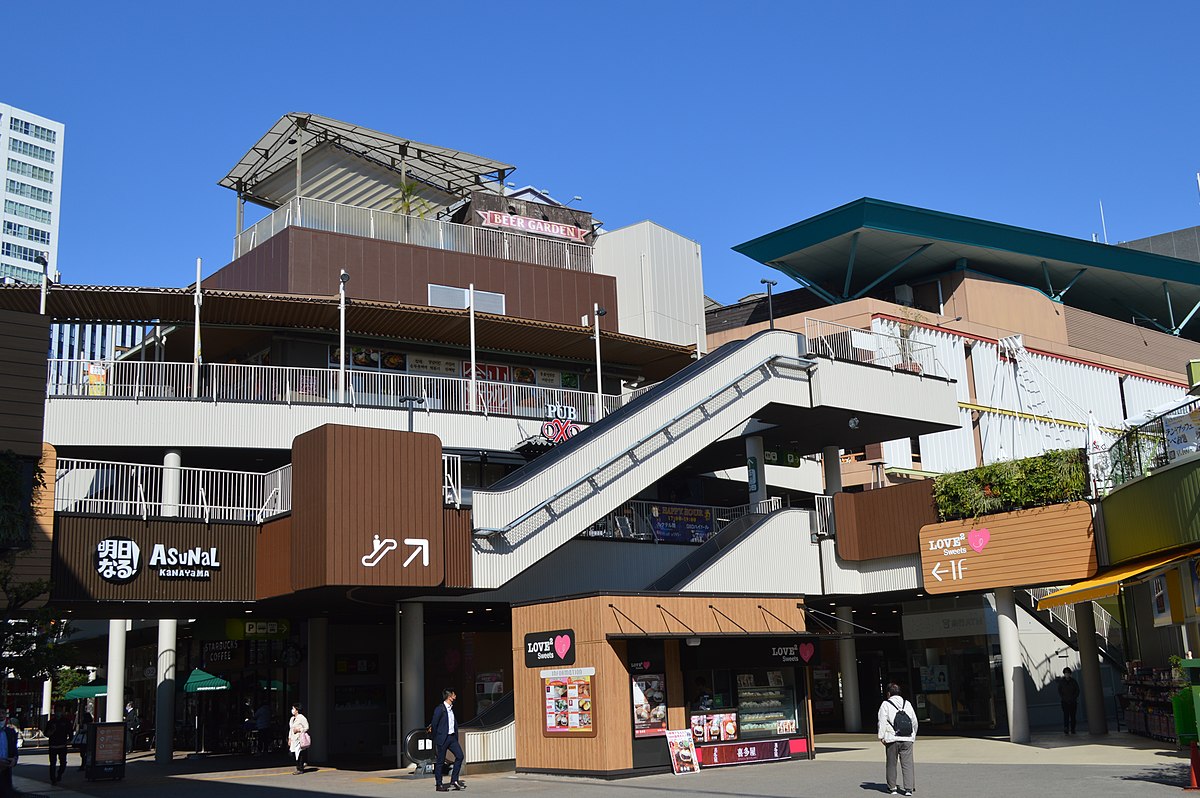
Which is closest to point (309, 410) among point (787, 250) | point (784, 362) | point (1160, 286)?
point (784, 362)

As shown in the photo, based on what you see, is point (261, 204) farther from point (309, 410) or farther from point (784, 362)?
point (784, 362)

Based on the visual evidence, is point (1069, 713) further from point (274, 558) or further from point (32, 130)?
point (32, 130)

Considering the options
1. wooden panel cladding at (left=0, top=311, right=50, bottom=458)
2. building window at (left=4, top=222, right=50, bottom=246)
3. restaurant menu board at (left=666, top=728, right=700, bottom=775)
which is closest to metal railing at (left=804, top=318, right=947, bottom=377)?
restaurant menu board at (left=666, top=728, right=700, bottom=775)

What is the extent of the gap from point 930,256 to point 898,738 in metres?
36.4

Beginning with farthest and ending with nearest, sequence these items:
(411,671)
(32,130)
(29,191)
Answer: (32,130), (29,191), (411,671)

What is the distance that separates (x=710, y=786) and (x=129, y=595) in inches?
481

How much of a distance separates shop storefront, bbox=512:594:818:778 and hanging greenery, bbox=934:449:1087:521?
5706 mm

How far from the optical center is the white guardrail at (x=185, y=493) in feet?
81.4

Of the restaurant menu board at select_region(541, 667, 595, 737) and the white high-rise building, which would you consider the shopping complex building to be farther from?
the white high-rise building

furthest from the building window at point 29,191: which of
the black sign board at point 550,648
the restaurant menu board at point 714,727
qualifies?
the restaurant menu board at point 714,727

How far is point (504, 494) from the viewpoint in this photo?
82.3 ft

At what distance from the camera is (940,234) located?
49.2 meters

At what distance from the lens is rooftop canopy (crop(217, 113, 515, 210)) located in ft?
120

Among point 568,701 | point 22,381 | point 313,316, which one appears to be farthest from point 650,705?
point 313,316
